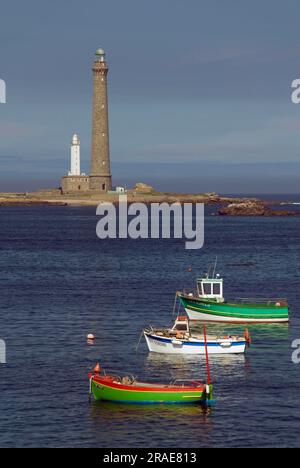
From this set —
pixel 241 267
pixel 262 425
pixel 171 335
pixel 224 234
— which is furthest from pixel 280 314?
pixel 224 234

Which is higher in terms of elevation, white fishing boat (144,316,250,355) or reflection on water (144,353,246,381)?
white fishing boat (144,316,250,355)

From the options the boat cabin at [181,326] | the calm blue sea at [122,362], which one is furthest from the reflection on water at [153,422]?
the boat cabin at [181,326]

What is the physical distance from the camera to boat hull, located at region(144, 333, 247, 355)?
5612cm

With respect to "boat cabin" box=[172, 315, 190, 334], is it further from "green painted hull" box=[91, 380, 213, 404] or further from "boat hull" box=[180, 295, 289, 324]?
"green painted hull" box=[91, 380, 213, 404]

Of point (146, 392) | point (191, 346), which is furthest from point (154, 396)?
point (191, 346)

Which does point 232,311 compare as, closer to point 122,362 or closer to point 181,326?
point 181,326

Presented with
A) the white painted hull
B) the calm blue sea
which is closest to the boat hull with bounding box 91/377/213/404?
the calm blue sea

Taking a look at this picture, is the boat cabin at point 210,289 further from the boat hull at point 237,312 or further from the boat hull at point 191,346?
the boat hull at point 191,346

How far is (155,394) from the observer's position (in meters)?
45.7

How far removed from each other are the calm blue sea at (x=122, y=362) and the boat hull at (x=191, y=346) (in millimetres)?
693

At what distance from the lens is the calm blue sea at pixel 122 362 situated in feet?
138

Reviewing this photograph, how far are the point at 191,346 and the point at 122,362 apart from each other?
13.3ft
